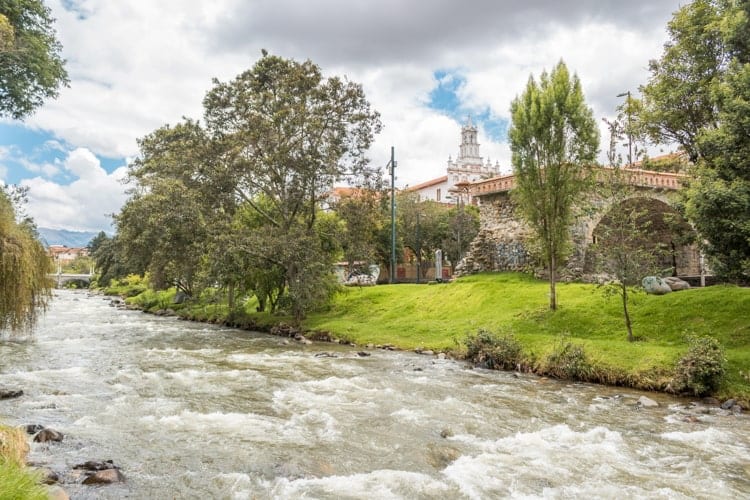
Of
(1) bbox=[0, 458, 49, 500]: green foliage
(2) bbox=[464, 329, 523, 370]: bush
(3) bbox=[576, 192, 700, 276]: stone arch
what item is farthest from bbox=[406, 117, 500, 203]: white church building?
(1) bbox=[0, 458, 49, 500]: green foliage

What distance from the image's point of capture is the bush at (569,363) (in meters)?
16.4

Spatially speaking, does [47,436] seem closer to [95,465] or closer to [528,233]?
[95,465]

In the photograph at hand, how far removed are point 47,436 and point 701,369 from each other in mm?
14737

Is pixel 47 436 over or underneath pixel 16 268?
underneath

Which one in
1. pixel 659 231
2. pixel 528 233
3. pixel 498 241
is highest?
pixel 659 231

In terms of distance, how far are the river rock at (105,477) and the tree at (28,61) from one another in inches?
620

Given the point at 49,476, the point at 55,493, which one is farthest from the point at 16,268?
the point at 55,493

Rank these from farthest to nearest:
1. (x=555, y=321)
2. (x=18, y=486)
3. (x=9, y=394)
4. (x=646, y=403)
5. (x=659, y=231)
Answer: (x=659, y=231), (x=555, y=321), (x=646, y=403), (x=9, y=394), (x=18, y=486)

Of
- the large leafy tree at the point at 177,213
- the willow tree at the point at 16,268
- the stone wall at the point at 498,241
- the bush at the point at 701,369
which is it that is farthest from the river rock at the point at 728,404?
the large leafy tree at the point at 177,213

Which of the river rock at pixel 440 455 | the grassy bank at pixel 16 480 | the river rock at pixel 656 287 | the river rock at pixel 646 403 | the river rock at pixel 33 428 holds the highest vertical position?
the river rock at pixel 656 287

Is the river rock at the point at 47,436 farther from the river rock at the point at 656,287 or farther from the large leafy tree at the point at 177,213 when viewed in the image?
the large leafy tree at the point at 177,213

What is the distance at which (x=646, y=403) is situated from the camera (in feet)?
43.6

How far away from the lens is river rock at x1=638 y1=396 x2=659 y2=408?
13156 millimetres

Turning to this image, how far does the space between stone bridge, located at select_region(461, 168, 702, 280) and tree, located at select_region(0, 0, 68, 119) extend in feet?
74.4
